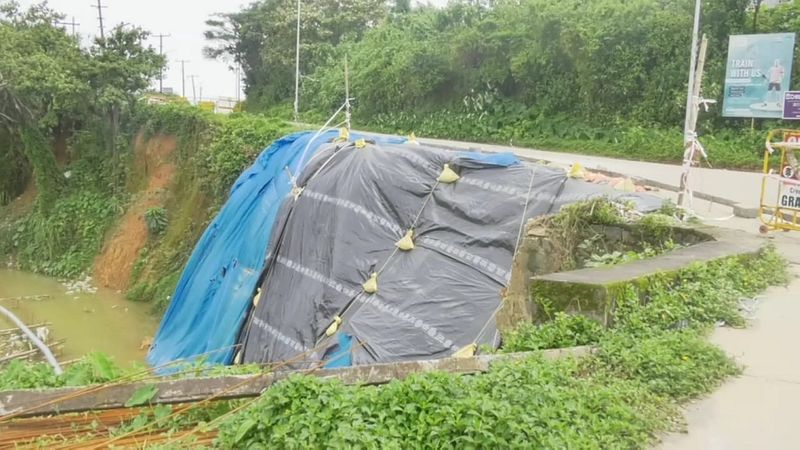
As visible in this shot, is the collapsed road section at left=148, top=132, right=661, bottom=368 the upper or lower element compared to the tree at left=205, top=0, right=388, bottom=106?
lower

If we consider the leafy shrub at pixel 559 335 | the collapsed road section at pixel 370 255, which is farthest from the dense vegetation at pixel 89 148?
the leafy shrub at pixel 559 335

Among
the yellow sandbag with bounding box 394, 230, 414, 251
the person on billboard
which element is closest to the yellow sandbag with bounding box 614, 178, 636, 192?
the yellow sandbag with bounding box 394, 230, 414, 251

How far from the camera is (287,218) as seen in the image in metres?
8.83

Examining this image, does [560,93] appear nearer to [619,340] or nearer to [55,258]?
[55,258]

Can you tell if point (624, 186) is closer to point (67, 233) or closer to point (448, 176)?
point (448, 176)

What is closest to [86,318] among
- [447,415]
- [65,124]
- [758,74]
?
[65,124]

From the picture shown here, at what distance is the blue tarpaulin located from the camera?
8.97 m

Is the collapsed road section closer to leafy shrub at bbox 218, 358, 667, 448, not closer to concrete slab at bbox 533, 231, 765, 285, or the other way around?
concrete slab at bbox 533, 231, 765, 285

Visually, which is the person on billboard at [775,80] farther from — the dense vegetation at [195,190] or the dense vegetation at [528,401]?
the dense vegetation at [528,401]

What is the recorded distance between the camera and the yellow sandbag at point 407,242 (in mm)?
6965

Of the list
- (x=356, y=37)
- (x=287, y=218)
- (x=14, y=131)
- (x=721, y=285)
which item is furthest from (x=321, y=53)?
(x=721, y=285)

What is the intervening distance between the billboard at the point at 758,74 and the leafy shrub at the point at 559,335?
1307 cm

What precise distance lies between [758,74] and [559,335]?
13.6 metres

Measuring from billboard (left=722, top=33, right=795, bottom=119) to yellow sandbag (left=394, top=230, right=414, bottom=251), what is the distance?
1126 centimetres
